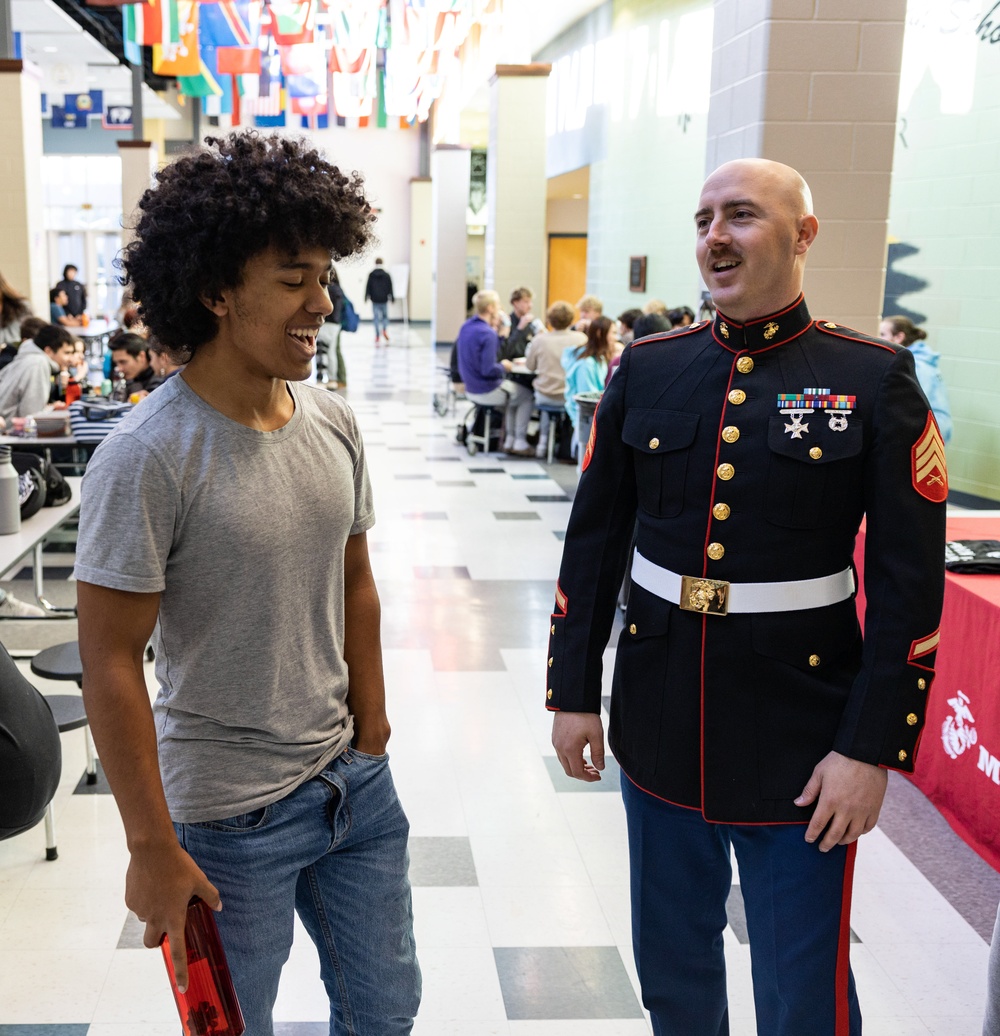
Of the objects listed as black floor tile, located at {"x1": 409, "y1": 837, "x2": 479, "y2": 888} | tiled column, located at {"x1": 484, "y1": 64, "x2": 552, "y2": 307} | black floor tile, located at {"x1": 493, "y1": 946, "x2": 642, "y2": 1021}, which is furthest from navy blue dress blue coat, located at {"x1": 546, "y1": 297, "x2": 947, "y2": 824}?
tiled column, located at {"x1": 484, "y1": 64, "x2": 552, "y2": 307}

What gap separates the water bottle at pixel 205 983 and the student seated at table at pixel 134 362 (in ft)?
16.8

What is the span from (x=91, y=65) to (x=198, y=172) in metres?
20.3

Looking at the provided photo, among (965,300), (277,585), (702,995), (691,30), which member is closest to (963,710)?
(702,995)

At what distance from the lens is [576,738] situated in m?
1.64

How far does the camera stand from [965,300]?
7.42m

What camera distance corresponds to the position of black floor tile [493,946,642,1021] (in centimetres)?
220

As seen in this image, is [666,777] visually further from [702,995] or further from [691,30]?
[691,30]

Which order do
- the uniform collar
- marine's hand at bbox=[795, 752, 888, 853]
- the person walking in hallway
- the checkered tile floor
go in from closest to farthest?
marine's hand at bbox=[795, 752, 888, 853] → the uniform collar → the checkered tile floor → the person walking in hallway

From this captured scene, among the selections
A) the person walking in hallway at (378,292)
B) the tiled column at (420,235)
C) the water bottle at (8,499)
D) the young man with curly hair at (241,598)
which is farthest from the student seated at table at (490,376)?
the tiled column at (420,235)

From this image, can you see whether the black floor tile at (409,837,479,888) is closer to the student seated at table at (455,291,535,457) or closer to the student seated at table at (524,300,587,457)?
the student seated at table at (524,300,587,457)

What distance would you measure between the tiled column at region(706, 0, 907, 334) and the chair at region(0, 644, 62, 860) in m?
3.16

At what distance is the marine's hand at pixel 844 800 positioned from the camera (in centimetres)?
143

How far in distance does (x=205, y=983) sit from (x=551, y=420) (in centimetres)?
789

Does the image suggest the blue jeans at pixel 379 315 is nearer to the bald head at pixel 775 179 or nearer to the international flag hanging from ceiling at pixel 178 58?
the international flag hanging from ceiling at pixel 178 58
